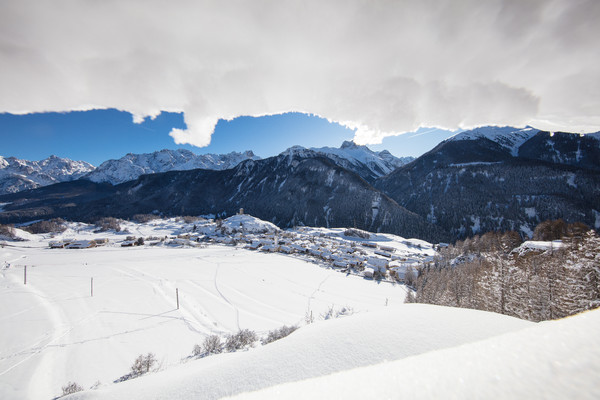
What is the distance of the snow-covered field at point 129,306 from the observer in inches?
581

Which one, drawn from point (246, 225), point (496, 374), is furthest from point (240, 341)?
point (246, 225)

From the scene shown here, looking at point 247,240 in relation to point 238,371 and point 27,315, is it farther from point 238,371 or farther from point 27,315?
point 238,371

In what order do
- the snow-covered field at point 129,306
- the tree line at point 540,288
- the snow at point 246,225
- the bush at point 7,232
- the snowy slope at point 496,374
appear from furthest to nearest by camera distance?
the snow at point 246,225 < the bush at point 7,232 < the tree line at point 540,288 < the snow-covered field at point 129,306 < the snowy slope at point 496,374

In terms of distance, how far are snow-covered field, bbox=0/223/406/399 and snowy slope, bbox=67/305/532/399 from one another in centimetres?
1302

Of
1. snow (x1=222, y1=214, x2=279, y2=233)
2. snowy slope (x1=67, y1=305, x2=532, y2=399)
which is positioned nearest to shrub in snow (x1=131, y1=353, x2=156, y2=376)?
snowy slope (x1=67, y1=305, x2=532, y2=399)

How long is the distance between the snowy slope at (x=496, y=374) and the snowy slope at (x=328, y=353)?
1.35m

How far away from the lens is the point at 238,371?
4402 mm

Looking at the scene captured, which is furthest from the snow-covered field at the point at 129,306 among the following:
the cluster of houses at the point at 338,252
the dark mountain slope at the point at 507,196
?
the dark mountain slope at the point at 507,196

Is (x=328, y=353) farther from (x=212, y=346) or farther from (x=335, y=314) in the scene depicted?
(x=335, y=314)

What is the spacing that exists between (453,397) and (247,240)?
9007 cm

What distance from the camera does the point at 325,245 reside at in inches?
2997

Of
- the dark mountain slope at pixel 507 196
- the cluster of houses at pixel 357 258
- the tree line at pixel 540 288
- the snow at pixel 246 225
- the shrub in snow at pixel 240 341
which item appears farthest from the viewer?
the dark mountain slope at pixel 507 196

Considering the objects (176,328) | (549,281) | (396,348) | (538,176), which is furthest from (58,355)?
(538,176)

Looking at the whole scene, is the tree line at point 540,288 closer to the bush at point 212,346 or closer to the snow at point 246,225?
the bush at point 212,346
